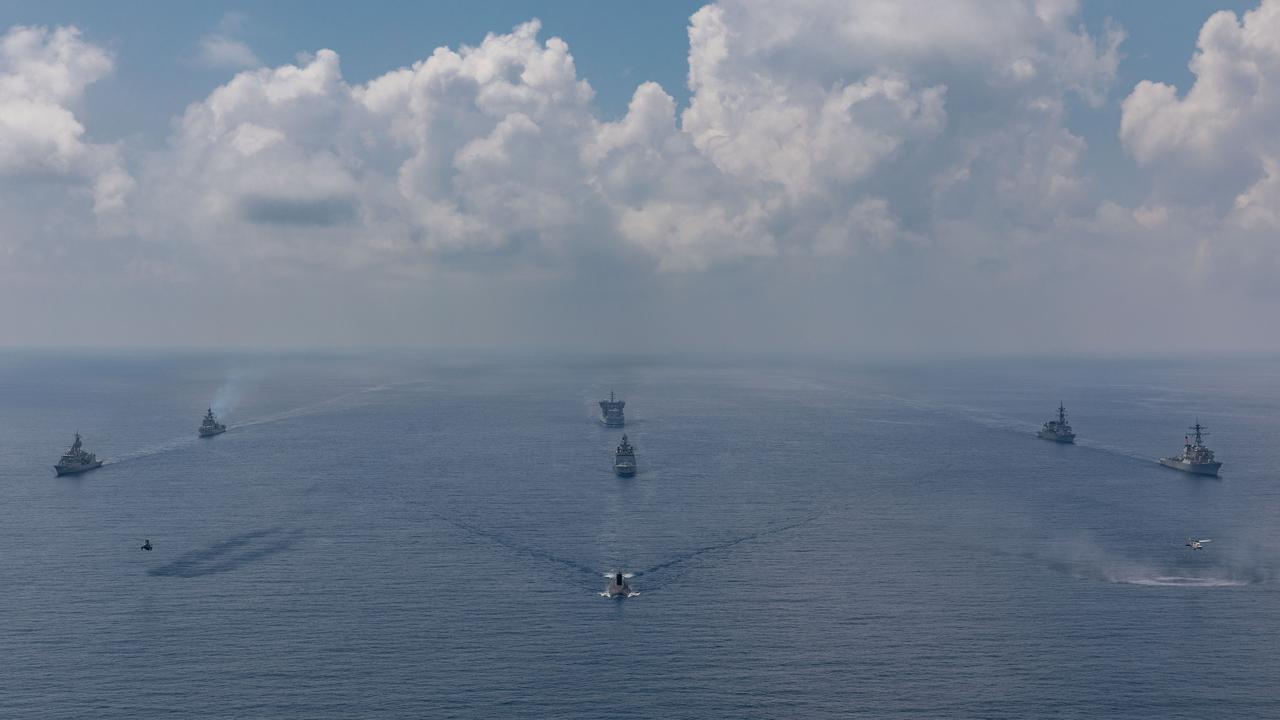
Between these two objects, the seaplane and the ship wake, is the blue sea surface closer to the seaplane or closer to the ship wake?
the ship wake

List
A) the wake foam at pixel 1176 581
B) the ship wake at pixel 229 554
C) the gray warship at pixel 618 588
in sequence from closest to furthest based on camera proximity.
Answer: the gray warship at pixel 618 588
the wake foam at pixel 1176 581
the ship wake at pixel 229 554

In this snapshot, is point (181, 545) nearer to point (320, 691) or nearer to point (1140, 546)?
point (320, 691)

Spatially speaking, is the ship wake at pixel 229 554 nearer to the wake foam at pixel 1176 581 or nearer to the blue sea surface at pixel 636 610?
the blue sea surface at pixel 636 610

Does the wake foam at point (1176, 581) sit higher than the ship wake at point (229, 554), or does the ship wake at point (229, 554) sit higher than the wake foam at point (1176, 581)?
the ship wake at point (229, 554)

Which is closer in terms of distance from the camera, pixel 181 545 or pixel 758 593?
pixel 758 593

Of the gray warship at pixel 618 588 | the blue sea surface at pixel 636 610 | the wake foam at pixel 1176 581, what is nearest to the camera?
the blue sea surface at pixel 636 610

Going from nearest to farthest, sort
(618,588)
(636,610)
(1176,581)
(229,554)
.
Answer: (636,610) < (618,588) < (1176,581) < (229,554)

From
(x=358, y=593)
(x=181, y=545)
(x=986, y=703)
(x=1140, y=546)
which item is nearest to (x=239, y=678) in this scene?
(x=358, y=593)

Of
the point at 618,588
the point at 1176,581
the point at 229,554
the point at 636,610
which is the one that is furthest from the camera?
the point at 229,554

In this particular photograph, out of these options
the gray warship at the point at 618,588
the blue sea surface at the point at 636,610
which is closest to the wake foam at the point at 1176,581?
the blue sea surface at the point at 636,610

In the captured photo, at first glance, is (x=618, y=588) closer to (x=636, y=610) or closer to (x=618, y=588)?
(x=618, y=588)

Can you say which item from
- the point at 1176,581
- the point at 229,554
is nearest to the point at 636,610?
the point at 229,554
